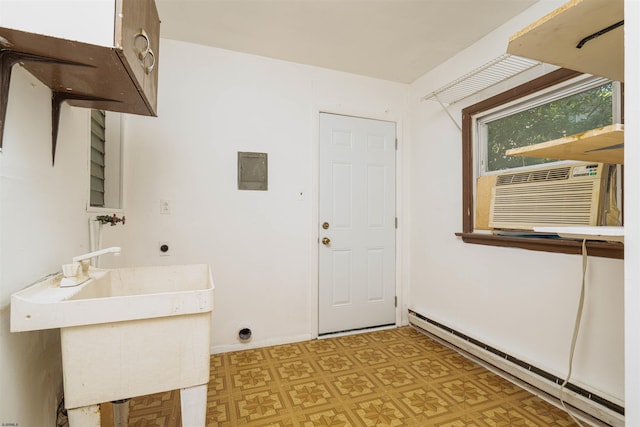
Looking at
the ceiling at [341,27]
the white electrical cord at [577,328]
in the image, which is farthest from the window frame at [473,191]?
the ceiling at [341,27]

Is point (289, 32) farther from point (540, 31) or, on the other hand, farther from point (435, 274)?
point (435, 274)

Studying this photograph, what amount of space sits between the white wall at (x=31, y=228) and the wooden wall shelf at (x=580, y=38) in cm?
162

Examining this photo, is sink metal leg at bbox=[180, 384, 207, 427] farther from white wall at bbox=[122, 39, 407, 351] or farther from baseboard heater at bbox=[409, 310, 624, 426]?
baseboard heater at bbox=[409, 310, 624, 426]

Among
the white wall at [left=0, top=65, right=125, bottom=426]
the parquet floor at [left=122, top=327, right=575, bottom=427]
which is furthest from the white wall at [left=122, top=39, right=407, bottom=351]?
the white wall at [left=0, top=65, right=125, bottom=426]

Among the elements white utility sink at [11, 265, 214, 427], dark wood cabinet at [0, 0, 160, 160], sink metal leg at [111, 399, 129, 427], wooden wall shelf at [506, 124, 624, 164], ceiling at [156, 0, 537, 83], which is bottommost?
sink metal leg at [111, 399, 129, 427]

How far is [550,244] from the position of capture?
1.85 meters

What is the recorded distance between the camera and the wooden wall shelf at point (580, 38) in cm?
83

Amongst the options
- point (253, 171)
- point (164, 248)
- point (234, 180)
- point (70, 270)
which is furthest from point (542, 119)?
point (164, 248)

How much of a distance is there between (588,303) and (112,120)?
3248mm

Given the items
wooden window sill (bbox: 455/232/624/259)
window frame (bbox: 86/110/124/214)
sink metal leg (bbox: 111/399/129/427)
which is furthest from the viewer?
window frame (bbox: 86/110/124/214)

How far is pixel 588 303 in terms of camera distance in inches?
67.6

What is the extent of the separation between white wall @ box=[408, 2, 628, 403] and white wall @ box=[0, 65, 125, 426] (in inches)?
101

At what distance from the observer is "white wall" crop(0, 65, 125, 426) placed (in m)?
0.94

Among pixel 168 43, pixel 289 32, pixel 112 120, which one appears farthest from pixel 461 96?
pixel 112 120
